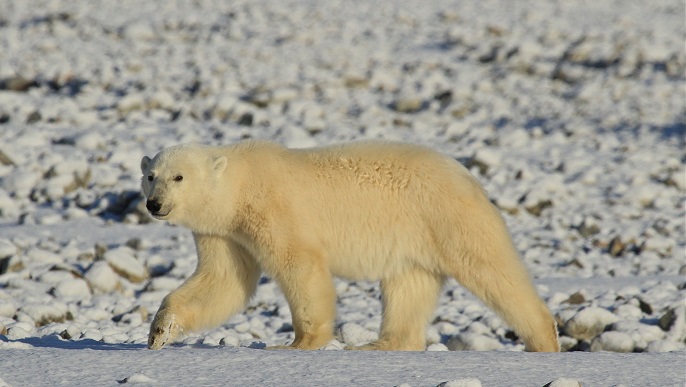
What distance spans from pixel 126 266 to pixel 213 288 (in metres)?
2.17

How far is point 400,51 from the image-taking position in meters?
16.9

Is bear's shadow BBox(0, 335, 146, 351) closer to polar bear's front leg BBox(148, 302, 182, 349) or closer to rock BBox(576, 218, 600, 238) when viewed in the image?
polar bear's front leg BBox(148, 302, 182, 349)

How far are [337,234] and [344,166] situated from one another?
351 mm

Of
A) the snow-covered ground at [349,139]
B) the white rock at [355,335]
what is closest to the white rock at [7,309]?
the snow-covered ground at [349,139]

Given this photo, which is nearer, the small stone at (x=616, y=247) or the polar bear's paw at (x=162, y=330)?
the polar bear's paw at (x=162, y=330)

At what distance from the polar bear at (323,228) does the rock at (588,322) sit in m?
0.97

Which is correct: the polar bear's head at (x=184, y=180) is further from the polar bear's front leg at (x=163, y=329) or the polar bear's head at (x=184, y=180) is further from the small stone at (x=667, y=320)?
the small stone at (x=667, y=320)

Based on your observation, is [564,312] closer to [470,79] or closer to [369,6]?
[470,79]

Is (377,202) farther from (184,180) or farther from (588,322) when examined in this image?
(588,322)

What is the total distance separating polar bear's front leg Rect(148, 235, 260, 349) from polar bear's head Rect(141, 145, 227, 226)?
21cm

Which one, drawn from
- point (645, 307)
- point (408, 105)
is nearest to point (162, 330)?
point (645, 307)

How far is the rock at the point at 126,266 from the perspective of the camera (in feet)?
22.9

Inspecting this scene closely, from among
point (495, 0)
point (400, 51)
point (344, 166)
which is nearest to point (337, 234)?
point (344, 166)

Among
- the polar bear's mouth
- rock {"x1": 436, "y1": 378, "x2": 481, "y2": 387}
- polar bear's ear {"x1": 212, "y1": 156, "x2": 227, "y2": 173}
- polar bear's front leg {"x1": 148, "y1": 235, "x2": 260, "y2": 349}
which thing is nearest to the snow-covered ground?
rock {"x1": 436, "y1": 378, "x2": 481, "y2": 387}
